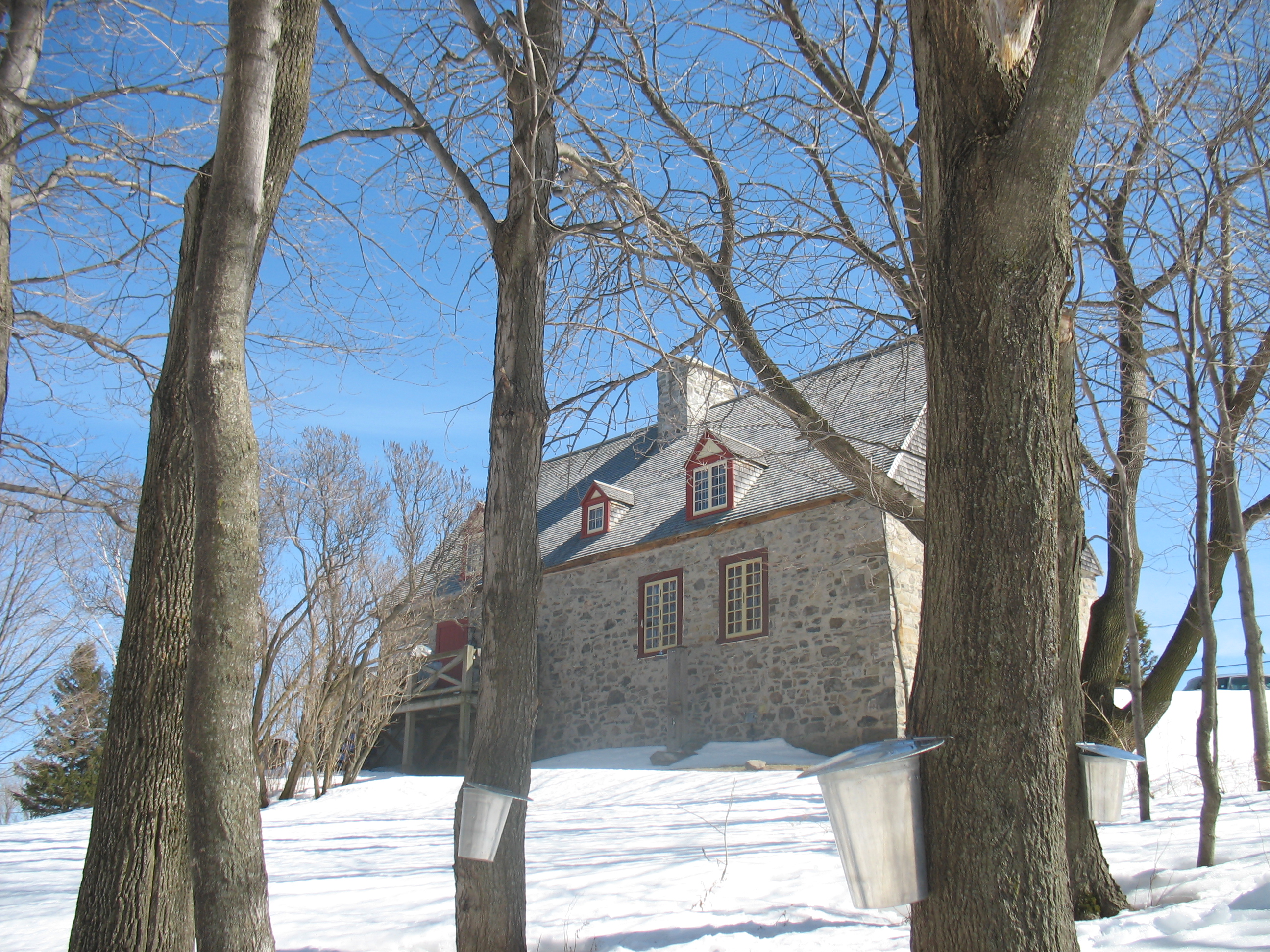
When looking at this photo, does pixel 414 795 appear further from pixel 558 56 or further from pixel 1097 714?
pixel 558 56

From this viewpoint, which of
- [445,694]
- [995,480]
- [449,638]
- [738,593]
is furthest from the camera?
[449,638]

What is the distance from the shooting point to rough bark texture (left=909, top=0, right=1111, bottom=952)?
7.56 ft

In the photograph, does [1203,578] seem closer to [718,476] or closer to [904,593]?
[904,593]

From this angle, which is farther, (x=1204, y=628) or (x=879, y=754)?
(x=1204, y=628)

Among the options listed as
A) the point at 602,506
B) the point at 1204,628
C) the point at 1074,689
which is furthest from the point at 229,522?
the point at 602,506

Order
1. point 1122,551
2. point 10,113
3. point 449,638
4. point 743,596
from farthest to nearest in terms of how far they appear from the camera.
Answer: point 449,638, point 743,596, point 1122,551, point 10,113

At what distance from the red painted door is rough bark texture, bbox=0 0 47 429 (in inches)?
604

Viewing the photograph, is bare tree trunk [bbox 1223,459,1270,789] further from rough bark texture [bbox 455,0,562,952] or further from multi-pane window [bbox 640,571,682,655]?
multi-pane window [bbox 640,571,682,655]

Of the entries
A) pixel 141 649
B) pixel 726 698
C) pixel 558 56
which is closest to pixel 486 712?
pixel 141 649

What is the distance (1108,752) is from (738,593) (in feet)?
38.7

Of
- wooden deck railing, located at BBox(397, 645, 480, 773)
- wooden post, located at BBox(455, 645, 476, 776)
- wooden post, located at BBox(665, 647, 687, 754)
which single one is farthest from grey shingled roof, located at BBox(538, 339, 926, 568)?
wooden deck railing, located at BBox(397, 645, 480, 773)

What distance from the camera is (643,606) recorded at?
53.8 feet

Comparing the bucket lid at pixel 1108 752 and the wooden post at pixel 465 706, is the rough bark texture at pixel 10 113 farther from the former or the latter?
the wooden post at pixel 465 706

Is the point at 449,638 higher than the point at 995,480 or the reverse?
the reverse
